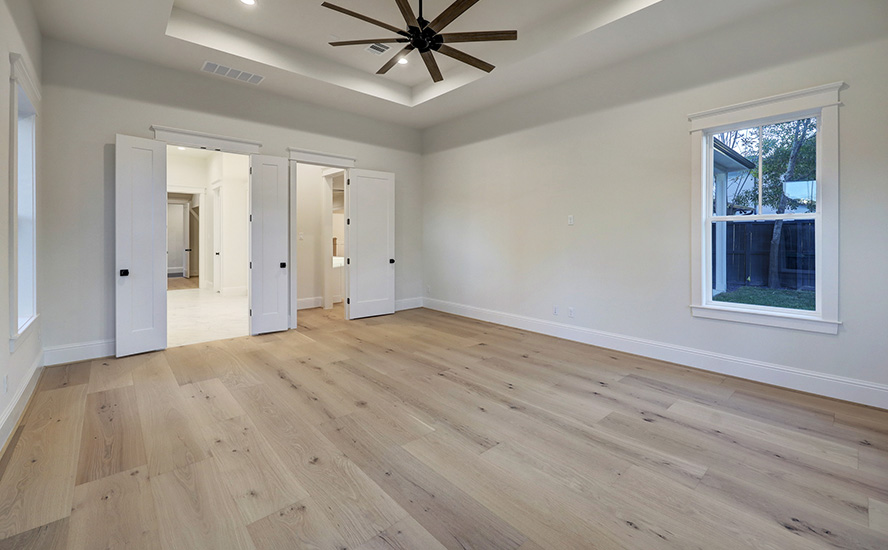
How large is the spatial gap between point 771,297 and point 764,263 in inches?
12.5

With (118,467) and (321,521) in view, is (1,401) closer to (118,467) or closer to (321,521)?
(118,467)

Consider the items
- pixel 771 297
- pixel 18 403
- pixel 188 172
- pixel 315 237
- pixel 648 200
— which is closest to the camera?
pixel 18 403

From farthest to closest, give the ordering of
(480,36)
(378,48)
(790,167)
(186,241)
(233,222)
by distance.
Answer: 1. (186,241)
2. (233,222)
3. (378,48)
4. (790,167)
5. (480,36)

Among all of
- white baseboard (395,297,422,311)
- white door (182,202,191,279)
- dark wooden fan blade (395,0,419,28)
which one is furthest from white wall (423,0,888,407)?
white door (182,202,191,279)

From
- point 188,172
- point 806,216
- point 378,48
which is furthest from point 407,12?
point 188,172

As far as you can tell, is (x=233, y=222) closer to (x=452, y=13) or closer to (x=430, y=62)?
(x=430, y=62)

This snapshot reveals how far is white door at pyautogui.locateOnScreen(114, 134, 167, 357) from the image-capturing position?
4043 millimetres

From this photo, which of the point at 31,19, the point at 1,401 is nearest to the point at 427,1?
the point at 31,19

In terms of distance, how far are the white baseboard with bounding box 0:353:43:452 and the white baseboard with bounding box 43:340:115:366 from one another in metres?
0.25

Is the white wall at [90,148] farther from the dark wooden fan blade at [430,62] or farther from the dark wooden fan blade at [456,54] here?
the dark wooden fan blade at [456,54]

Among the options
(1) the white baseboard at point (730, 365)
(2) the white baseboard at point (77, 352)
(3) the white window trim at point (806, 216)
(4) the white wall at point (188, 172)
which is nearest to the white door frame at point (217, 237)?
(4) the white wall at point (188, 172)

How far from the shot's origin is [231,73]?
4559 mm

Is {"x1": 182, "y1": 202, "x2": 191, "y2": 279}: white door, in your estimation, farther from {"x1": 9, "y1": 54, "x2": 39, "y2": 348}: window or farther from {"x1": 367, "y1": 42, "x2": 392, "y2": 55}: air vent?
{"x1": 367, "y1": 42, "x2": 392, "y2": 55}: air vent

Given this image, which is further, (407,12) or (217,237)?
(217,237)
